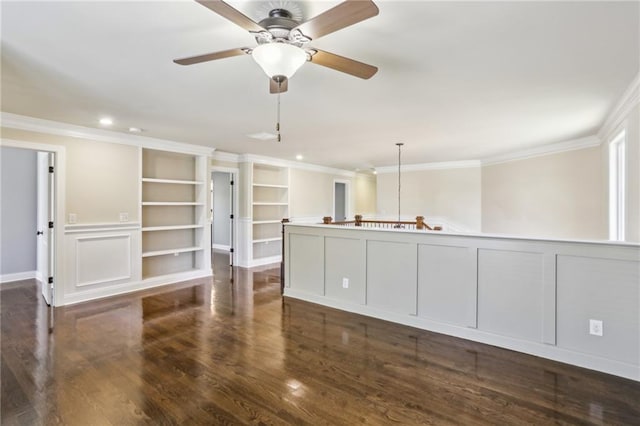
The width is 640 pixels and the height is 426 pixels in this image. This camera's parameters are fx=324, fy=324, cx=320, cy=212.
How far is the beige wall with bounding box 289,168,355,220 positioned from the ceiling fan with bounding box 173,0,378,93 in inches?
242

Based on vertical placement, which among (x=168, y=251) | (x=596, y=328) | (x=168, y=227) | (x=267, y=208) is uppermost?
(x=267, y=208)

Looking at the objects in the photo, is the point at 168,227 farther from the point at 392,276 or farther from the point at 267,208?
the point at 392,276

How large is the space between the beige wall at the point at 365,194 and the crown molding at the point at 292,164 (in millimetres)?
554

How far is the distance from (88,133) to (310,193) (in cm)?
513

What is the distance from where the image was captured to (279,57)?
187 centimetres

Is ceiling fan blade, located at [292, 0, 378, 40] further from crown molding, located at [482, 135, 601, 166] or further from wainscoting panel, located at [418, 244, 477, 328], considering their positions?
crown molding, located at [482, 135, 601, 166]

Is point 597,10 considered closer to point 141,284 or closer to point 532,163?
point 532,163

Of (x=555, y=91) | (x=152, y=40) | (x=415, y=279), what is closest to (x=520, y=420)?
(x=415, y=279)

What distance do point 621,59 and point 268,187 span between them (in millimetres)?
6453

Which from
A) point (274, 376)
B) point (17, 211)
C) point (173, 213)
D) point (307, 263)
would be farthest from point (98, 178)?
point (274, 376)

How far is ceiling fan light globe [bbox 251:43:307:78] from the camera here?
72.5 inches

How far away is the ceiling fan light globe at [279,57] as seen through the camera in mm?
1841

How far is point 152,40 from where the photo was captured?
2.20 meters

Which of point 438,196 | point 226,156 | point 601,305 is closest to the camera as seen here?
point 601,305
